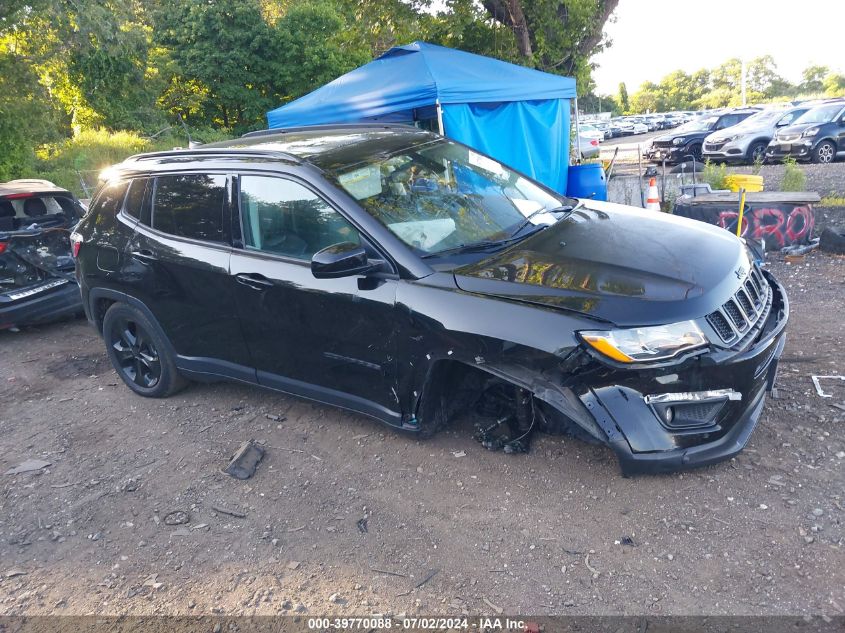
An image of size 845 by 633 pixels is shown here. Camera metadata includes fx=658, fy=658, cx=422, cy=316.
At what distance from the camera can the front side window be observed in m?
3.55

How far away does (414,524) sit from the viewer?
3.14 metres

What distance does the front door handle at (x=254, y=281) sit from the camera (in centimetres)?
375

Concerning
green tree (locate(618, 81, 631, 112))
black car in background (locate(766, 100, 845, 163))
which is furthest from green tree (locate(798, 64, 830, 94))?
black car in background (locate(766, 100, 845, 163))

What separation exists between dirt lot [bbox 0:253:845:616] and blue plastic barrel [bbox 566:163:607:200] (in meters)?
5.63

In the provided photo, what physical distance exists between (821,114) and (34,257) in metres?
18.0

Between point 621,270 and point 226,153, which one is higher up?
point 226,153

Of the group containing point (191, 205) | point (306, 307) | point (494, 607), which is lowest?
point (494, 607)

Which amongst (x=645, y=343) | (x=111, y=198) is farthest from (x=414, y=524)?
(x=111, y=198)

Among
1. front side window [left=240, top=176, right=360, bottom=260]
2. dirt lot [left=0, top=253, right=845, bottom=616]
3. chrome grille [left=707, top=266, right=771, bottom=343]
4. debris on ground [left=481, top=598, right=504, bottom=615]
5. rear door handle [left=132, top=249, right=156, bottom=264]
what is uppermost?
front side window [left=240, top=176, right=360, bottom=260]

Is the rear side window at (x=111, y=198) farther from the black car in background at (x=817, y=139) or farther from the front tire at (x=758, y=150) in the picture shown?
the front tire at (x=758, y=150)

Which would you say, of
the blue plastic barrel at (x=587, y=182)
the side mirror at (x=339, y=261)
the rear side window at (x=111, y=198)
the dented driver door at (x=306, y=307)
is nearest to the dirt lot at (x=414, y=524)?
Result: the dented driver door at (x=306, y=307)

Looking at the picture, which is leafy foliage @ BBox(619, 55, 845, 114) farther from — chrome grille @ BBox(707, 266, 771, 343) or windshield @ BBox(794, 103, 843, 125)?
chrome grille @ BBox(707, 266, 771, 343)

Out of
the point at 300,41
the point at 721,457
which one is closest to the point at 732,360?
the point at 721,457

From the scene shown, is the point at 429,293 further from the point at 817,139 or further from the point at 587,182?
the point at 817,139
